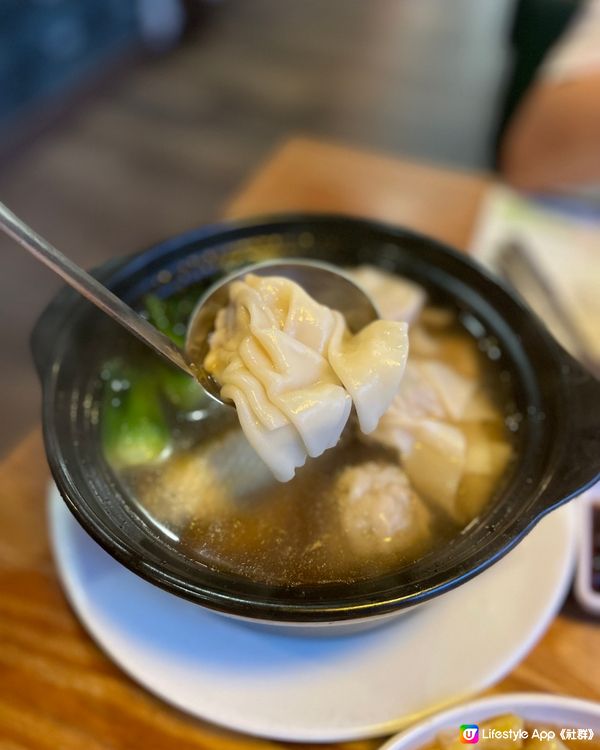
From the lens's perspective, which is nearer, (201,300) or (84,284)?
(84,284)

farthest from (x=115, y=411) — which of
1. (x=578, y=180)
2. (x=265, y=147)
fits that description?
(x=265, y=147)

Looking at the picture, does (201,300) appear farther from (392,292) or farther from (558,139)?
(558,139)

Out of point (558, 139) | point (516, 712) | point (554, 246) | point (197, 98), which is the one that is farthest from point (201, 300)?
point (197, 98)

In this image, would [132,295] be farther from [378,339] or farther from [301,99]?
[301,99]

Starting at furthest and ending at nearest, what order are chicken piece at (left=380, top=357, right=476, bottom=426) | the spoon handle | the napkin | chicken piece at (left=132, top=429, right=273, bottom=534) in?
the napkin, chicken piece at (left=380, top=357, right=476, bottom=426), chicken piece at (left=132, top=429, right=273, bottom=534), the spoon handle

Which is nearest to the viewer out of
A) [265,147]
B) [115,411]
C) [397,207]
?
[115,411]

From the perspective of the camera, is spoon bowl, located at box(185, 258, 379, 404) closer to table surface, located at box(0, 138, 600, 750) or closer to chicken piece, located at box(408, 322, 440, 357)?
chicken piece, located at box(408, 322, 440, 357)

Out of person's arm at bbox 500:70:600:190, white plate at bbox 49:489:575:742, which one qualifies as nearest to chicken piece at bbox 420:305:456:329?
white plate at bbox 49:489:575:742
